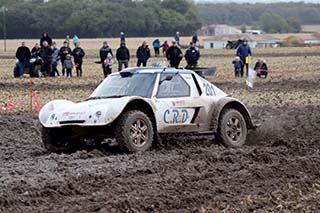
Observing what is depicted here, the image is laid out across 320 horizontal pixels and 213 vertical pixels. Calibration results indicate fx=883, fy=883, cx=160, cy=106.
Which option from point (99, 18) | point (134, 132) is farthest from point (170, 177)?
point (99, 18)

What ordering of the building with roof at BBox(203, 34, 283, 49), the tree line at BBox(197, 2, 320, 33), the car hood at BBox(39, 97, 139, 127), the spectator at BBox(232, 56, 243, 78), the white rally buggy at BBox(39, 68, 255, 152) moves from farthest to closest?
the tree line at BBox(197, 2, 320, 33)
the building with roof at BBox(203, 34, 283, 49)
the spectator at BBox(232, 56, 243, 78)
the white rally buggy at BBox(39, 68, 255, 152)
the car hood at BBox(39, 97, 139, 127)

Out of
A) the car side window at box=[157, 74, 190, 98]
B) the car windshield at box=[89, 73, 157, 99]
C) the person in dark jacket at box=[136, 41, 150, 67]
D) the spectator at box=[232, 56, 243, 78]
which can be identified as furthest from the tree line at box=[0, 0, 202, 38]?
the car side window at box=[157, 74, 190, 98]

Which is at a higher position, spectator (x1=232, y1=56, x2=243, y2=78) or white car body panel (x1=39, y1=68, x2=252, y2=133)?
white car body panel (x1=39, y1=68, x2=252, y2=133)

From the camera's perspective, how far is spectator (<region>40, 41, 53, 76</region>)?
36737 millimetres

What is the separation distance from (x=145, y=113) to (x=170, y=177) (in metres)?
3.23

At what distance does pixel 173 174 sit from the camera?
11617mm

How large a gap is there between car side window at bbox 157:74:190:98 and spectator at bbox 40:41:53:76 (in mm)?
21923

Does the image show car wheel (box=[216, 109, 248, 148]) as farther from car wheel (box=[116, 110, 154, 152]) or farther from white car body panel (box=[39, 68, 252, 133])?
car wheel (box=[116, 110, 154, 152])

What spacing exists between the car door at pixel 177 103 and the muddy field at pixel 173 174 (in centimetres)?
40

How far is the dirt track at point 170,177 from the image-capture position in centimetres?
963

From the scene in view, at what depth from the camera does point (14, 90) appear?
30016mm

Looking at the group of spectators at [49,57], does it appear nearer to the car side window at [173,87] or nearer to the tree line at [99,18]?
the car side window at [173,87]

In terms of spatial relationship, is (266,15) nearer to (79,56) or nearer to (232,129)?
(79,56)

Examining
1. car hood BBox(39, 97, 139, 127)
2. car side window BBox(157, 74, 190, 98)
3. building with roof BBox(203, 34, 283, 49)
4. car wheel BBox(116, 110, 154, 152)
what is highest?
car side window BBox(157, 74, 190, 98)
